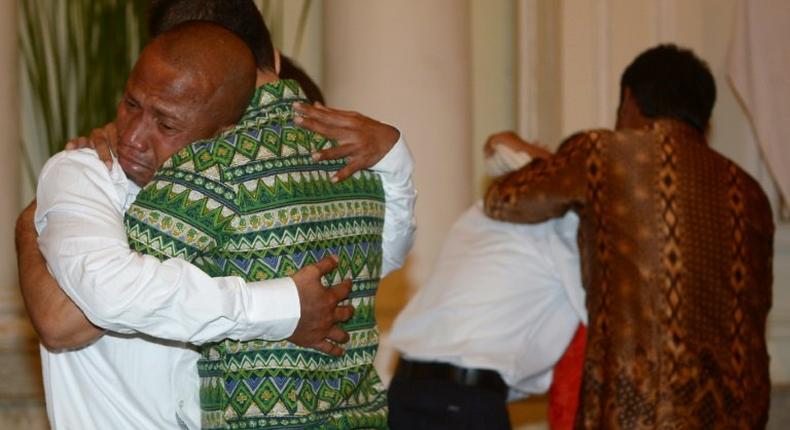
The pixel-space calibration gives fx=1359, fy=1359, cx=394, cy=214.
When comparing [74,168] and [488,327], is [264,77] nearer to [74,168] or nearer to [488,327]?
[74,168]

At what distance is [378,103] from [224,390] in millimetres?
2439

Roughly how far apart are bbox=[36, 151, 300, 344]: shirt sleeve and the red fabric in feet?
5.87

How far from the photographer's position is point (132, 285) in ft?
5.56

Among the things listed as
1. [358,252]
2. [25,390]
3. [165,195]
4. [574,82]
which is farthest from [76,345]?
[574,82]

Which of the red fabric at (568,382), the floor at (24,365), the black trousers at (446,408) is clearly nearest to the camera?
the black trousers at (446,408)

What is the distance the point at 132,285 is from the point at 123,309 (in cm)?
3

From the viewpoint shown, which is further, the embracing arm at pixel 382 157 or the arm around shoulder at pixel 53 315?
the embracing arm at pixel 382 157

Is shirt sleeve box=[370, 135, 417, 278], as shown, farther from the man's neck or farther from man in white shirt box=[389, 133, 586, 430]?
man in white shirt box=[389, 133, 586, 430]

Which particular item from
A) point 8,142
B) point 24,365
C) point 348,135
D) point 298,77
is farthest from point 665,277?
point 8,142

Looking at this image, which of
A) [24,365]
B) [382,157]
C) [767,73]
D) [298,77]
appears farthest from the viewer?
[767,73]

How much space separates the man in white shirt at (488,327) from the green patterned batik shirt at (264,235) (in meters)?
1.39

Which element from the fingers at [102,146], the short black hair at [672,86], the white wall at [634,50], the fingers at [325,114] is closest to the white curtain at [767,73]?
the white wall at [634,50]

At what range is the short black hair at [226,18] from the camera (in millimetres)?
2139

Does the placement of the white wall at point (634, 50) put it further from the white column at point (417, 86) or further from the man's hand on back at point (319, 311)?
the man's hand on back at point (319, 311)
